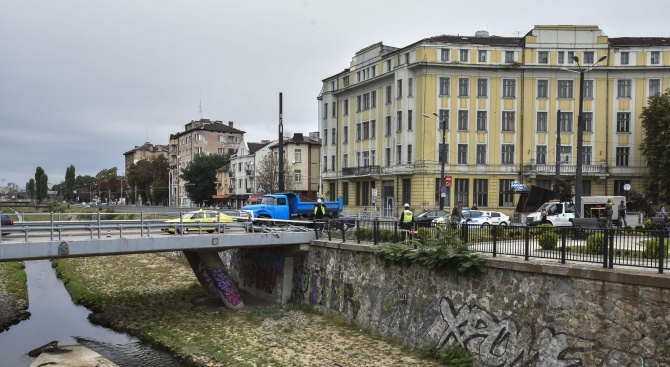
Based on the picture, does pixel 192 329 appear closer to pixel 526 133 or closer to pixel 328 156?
pixel 526 133

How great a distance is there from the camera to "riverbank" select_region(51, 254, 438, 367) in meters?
20.1

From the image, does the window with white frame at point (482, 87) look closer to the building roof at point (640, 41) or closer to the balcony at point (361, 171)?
the balcony at point (361, 171)

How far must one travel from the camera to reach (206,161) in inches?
4203

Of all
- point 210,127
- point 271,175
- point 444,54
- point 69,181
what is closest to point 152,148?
point 69,181

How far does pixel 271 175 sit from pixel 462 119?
1285 inches

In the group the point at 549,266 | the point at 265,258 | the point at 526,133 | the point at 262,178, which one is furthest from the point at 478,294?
the point at 262,178

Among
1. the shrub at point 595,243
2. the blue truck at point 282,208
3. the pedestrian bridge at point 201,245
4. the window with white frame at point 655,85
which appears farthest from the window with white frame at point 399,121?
the shrub at point 595,243

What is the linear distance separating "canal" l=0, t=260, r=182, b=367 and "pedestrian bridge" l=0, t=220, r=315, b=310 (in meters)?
4.02

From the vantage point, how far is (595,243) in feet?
51.5

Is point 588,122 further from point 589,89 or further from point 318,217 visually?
point 318,217

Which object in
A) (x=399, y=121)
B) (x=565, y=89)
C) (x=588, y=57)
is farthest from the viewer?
(x=399, y=121)

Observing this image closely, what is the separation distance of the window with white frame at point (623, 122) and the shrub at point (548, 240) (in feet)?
150

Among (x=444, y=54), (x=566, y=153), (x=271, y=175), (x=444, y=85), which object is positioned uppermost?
(x=444, y=54)

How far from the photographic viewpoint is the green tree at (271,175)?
7962 centimetres
